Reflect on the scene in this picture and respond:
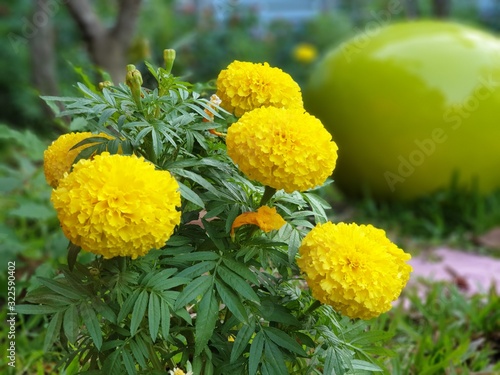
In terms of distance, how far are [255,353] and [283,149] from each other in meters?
0.32

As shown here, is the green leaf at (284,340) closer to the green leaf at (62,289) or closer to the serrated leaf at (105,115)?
the green leaf at (62,289)

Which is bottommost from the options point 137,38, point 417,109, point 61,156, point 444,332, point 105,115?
point 137,38

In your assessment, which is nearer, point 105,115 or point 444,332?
point 105,115

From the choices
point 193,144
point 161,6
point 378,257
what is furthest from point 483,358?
point 161,6

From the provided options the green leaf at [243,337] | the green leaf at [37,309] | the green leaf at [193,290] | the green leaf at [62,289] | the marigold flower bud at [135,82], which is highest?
the marigold flower bud at [135,82]

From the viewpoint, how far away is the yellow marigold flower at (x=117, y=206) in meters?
0.95

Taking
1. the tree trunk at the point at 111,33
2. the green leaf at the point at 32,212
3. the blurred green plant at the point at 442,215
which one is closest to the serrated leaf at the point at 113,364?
the green leaf at the point at 32,212

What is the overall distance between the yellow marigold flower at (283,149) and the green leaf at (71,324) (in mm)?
337

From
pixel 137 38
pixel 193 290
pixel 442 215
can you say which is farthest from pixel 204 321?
pixel 137 38

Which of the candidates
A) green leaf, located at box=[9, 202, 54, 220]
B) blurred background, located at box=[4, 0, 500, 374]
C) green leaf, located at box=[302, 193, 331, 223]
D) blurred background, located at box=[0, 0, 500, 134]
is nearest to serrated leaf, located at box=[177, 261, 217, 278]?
green leaf, located at box=[302, 193, 331, 223]

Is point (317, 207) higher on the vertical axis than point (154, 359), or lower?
higher

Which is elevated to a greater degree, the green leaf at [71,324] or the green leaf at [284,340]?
the green leaf at [71,324]

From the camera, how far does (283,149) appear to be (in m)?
1.02

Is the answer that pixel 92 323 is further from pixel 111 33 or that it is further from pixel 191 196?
pixel 111 33
